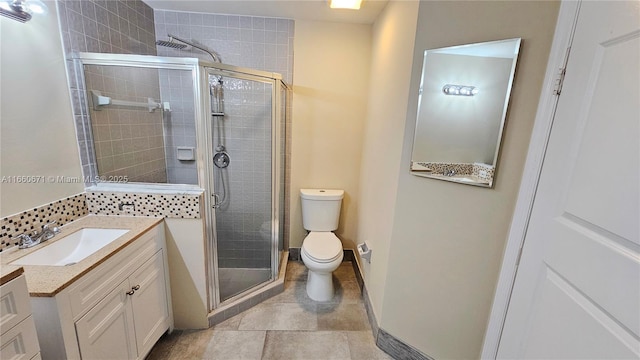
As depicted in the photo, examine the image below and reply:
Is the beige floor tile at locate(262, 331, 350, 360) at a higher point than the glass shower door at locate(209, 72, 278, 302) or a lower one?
lower

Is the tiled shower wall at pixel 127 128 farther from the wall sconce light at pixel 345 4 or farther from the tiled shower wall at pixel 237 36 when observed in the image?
the wall sconce light at pixel 345 4

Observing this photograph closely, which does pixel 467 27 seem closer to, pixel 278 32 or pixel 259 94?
pixel 259 94

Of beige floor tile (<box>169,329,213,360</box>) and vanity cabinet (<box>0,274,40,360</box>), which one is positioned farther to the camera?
beige floor tile (<box>169,329,213,360</box>)

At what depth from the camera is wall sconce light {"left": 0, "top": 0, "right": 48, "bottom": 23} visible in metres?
1.09

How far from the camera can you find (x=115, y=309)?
49.6 inches

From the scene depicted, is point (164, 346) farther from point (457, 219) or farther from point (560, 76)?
point (560, 76)

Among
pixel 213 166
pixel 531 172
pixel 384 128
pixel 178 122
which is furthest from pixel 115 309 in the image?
pixel 531 172

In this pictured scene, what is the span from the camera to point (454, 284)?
Answer: 137 centimetres

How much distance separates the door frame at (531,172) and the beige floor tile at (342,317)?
35.5 inches

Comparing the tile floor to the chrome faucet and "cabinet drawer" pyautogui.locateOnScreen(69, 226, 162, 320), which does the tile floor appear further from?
the chrome faucet

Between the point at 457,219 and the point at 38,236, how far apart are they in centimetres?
210

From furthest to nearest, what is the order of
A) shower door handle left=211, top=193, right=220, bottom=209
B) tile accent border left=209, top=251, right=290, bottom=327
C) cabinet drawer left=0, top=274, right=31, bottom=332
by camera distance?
tile accent border left=209, top=251, right=290, bottom=327 < shower door handle left=211, top=193, right=220, bottom=209 < cabinet drawer left=0, top=274, right=31, bottom=332

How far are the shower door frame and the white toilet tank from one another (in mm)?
328

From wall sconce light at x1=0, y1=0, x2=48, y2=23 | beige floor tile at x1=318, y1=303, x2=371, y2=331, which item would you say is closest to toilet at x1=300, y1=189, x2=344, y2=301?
beige floor tile at x1=318, y1=303, x2=371, y2=331
